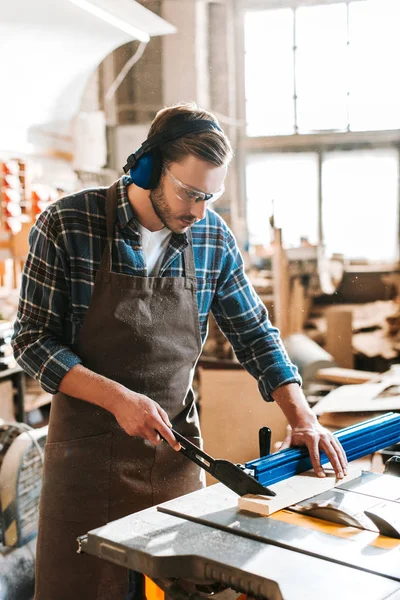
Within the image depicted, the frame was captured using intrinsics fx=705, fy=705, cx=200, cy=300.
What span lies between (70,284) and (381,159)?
6.64 m

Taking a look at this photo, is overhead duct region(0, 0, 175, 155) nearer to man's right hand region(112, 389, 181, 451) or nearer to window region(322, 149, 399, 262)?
man's right hand region(112, 389, 181, 451)

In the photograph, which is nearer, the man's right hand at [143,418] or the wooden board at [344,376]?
the man's right hand at [143,418]

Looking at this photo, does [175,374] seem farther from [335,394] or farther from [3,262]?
[3,262]

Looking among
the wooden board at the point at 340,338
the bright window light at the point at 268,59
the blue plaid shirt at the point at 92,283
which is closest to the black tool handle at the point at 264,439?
the blue plaid shirt at the point at 92,283

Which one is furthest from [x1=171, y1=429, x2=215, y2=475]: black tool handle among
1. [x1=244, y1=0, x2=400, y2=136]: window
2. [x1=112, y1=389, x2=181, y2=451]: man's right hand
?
[x1=244, y1=0, x2=400, y2=136]: window

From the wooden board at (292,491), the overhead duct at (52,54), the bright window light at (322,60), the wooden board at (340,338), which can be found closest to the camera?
the wooden board at (292,491)

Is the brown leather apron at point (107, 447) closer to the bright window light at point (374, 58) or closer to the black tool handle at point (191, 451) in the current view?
the black tool handle at point (191, 451)

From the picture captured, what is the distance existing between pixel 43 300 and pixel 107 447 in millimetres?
353

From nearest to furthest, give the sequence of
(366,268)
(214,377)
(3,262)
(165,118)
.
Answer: (165,118) → (214,377) → (3,262) → (366,268)

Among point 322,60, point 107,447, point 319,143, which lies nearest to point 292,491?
point 107,447

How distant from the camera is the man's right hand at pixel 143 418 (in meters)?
1.31

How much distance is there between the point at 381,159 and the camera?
25.0 feet

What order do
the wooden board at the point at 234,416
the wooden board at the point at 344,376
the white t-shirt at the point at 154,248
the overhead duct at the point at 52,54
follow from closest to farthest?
the white t-shirt at the point at 154,248 → the wooden board at the point at 234,416 → the wooden board at the point at 344,376 → the overhead duct at the point at 52,54

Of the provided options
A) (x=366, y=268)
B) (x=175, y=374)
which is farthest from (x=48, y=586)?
(x=366, y=268)
